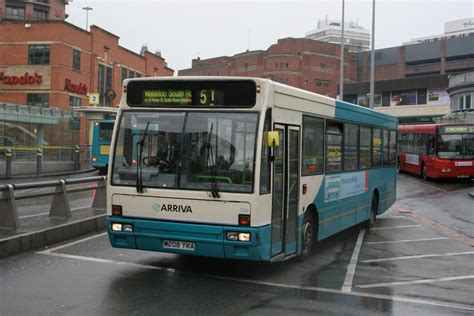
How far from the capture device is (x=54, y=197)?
36.6 ft

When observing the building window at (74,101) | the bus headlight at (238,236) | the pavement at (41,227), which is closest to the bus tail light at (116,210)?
the bus headlight at (238,236)

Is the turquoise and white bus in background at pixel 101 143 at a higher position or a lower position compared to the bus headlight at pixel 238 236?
higher

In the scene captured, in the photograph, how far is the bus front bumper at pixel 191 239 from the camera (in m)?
7.15

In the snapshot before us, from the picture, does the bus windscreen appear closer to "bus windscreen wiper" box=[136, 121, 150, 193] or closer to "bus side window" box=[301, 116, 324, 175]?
"bus windscreen wiper" box=[136, 121, 150, 193]

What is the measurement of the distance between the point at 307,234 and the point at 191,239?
2.47 m

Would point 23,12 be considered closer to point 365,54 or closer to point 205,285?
Result: point 365,54

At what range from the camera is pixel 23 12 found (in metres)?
80.7

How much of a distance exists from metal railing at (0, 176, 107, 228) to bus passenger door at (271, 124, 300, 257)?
468 centimetres

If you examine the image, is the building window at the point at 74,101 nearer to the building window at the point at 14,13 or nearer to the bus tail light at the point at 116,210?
the building window at the point at 14,13

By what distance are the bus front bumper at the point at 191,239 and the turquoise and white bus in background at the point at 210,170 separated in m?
0.01

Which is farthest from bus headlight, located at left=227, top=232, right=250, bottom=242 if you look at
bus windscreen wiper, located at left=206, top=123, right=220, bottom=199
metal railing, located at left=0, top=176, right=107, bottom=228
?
metal railing, located at left=0, top=176, right=107, bottom=228

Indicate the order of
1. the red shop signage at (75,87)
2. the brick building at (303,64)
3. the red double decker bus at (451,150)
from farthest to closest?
the brick building at (303,64)
the red shop signage at (75,87)
the red double decker bus at (451,150)

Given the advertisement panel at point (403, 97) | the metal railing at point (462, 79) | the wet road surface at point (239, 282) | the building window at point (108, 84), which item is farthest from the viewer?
the advertisement panel at point (403, 97)

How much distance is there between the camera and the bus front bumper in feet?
23.5
